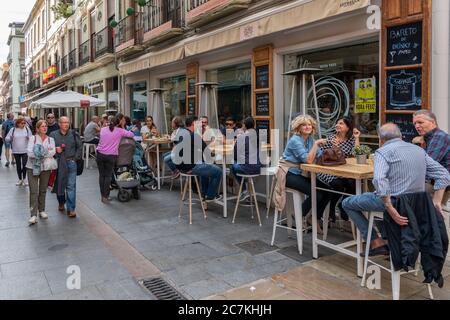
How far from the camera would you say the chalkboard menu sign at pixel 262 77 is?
25.7 ft

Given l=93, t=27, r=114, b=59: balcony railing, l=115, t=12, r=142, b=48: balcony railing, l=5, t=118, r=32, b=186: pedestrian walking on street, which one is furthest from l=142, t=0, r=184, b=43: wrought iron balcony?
l=5, t=118, r=32, b=186: pedestrian walking on street

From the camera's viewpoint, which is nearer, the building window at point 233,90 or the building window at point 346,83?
the building window at point 346,83

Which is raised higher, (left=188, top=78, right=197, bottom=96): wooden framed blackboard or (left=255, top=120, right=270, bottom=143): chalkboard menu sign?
(left=188, top=78, right=197, bottom=96): wooden framed blackboard

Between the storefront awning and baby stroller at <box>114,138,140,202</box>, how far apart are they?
254 cm

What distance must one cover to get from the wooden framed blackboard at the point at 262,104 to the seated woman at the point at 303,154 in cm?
274

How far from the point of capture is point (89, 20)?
65.4 ft

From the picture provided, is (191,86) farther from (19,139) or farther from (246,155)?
(246,155)

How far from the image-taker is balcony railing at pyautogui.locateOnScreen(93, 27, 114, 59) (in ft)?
54.5

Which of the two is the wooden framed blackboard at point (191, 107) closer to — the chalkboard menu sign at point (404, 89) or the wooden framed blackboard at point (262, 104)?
the wooden framed blackboard at point (262, 104)

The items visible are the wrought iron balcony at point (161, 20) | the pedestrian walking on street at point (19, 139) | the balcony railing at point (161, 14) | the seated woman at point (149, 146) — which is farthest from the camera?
the balcony railing at point (161, 14)

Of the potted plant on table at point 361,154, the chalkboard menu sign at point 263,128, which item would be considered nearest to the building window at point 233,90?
the chalkboard menu sign at point 263,128

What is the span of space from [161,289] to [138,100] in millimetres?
11822

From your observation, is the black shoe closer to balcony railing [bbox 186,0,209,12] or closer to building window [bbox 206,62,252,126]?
building window [bbox 206,62,252,126]
